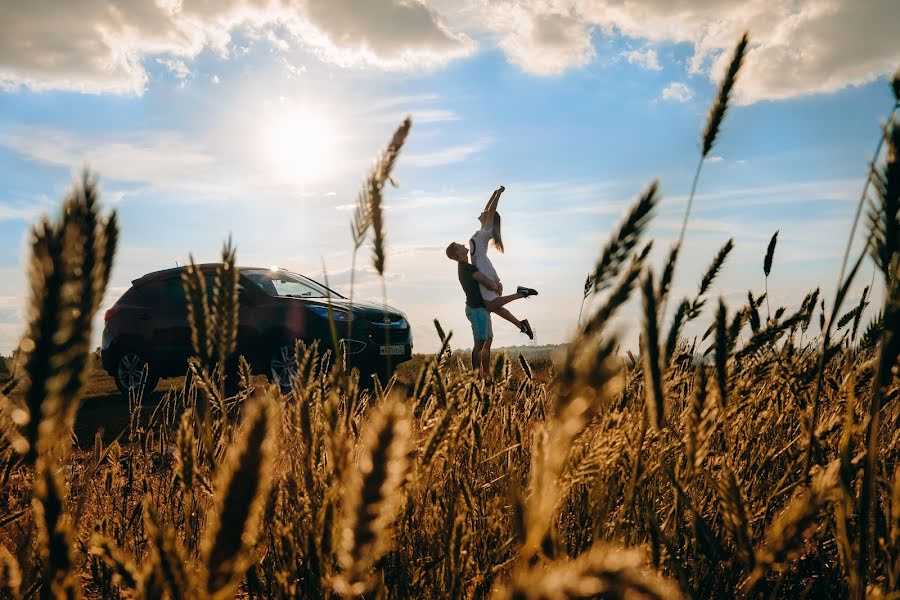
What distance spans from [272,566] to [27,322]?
140cm

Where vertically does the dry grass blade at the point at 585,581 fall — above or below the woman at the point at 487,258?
below

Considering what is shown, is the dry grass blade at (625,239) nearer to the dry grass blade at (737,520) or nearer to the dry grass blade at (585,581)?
the dry grass blade at (737,520)

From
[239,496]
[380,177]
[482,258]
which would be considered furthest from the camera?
[482,258]

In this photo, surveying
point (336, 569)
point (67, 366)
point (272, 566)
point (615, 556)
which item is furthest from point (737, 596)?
point (67, 366)

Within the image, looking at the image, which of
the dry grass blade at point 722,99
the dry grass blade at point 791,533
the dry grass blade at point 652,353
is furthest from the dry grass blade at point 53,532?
the dry grass blade at point 722,99

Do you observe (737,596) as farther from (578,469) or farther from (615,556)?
(615,556)

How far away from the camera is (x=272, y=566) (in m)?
1.82

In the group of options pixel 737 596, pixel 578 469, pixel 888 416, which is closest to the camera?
pixel 578 469

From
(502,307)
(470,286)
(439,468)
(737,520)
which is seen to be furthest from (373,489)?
(502,307)

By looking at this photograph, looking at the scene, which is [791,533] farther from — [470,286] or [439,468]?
[470,286]

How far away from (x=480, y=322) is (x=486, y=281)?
0.63 meters

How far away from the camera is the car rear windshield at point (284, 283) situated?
36.3ft

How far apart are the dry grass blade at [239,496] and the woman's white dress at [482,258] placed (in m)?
9.44

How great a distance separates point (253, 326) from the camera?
10633 millimetres
